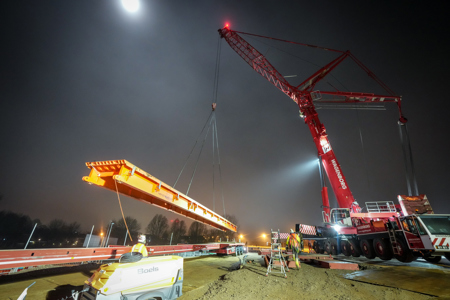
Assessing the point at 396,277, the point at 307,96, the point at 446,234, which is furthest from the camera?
the point at 307,96

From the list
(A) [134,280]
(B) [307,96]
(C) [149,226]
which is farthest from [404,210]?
(C) [149,226]

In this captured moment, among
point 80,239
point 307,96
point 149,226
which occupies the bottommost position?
point 80,239

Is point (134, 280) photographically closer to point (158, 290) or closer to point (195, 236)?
point (158, 290)

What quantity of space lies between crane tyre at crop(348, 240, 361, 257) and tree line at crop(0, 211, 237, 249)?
4582cm

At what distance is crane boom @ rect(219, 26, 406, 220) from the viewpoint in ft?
51.4

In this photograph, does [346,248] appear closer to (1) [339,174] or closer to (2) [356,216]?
(2) [356,216]

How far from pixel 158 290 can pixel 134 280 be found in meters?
0.70

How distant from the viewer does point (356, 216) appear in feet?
45.1

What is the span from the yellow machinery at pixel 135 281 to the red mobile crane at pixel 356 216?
1121cm

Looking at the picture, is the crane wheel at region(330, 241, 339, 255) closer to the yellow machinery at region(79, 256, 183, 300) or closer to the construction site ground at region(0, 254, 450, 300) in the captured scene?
the construction site ground at region(0, 254, 450, 300)

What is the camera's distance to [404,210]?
12.1 m

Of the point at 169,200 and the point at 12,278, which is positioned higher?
the point at 169,200

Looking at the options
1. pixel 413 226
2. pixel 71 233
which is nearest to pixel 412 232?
pixel 413 226

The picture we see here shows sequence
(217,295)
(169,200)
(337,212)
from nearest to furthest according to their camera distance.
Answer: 1. (217,295)
2. (169,200)
3. (337,212)
